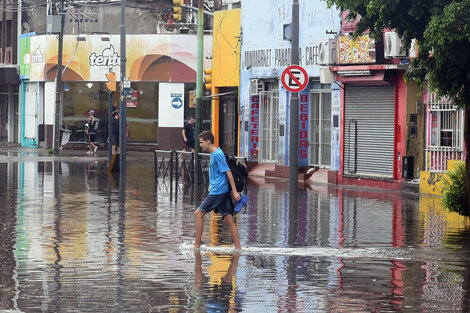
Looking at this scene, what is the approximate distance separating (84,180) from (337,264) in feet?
59.9

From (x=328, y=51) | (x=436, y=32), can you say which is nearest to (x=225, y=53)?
(x=328, y=51)

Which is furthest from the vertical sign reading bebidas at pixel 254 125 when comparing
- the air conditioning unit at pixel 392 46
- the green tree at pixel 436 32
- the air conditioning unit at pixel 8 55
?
the air conditioning unit at pixel 8 55

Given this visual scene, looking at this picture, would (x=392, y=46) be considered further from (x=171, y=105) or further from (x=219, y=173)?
(x=171, y=105)

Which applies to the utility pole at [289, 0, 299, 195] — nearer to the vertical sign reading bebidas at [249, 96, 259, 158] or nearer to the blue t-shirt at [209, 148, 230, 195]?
the blue t-shirt at [209, 148, 230, 195]

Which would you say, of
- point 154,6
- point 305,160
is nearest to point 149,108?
point 154,6

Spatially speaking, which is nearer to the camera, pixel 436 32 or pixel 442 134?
pixel 436 32

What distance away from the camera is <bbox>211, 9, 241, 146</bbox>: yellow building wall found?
40.5 metres

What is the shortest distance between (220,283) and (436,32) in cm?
749

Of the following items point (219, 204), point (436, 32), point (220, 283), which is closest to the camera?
point (220, 283)

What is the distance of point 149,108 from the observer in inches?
2164

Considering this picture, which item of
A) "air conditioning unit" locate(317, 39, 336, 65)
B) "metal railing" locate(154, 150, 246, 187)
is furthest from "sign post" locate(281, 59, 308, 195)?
"air conditioning unit" locate(317, 39, 336, 65)

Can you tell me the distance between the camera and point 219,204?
1523 centimetres

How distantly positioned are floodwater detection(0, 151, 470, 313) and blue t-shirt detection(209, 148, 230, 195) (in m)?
0.80

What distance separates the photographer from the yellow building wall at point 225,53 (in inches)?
1594
